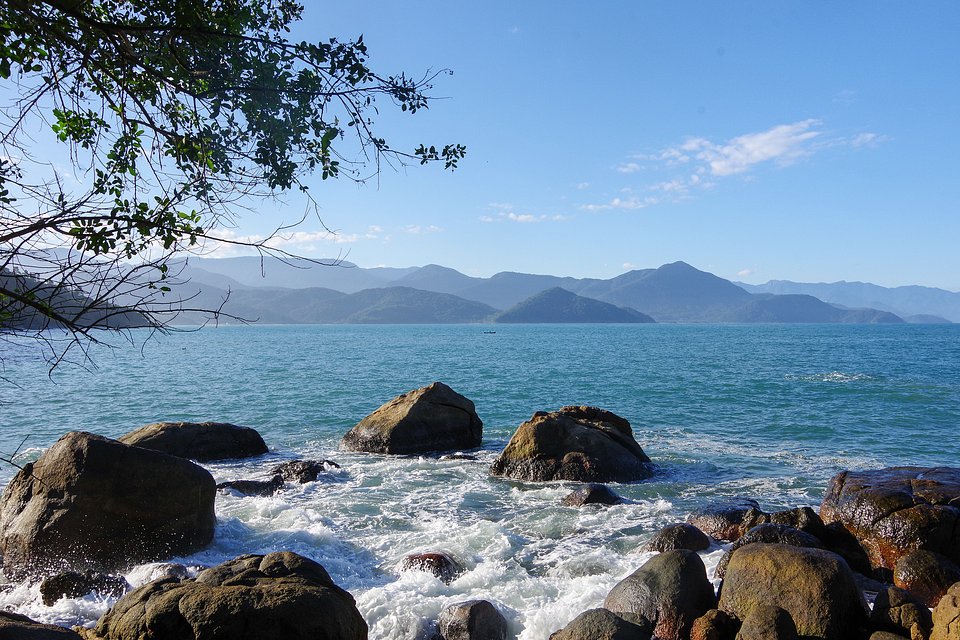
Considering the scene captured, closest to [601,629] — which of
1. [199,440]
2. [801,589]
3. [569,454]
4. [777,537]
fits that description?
[801,589]

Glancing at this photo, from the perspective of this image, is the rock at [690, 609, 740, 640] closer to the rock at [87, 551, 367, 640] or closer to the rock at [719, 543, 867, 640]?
the rock at [719, 543, 867, 640]

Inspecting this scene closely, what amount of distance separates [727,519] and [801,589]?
450 centimetres

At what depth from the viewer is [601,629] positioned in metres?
7.45

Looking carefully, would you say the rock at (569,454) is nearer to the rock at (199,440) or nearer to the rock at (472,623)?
the rock at (199,440)

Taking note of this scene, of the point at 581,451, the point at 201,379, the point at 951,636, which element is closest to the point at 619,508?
the point at 581,451

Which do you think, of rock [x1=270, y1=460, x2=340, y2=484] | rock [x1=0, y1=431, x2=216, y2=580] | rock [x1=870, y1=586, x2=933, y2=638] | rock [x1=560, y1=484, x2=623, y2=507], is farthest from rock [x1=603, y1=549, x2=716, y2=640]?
rock [x1=270, y1=460, x2=340, y2=484]

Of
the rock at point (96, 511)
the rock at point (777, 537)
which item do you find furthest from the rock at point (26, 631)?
the rock at point (777, 537)

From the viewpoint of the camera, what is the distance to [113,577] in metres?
9.74

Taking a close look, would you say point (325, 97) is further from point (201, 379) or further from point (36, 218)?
point (201, 379)

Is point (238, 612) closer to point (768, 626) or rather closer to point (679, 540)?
point (768, 626)

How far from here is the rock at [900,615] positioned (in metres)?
7.44

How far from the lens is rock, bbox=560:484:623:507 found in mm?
14405

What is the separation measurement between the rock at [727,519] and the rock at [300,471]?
9626 mm

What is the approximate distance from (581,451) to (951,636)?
10.8m
